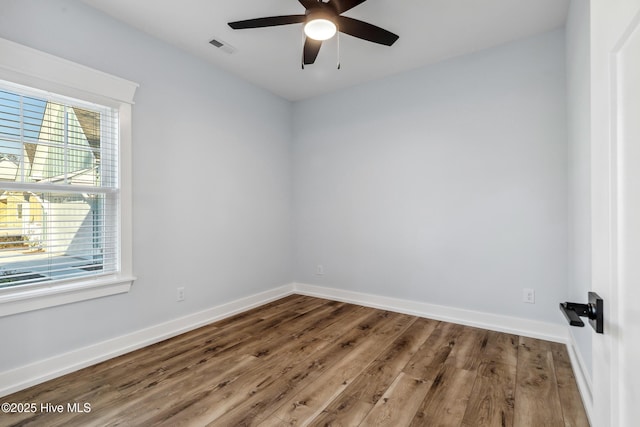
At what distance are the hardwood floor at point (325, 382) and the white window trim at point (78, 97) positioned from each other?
57cm

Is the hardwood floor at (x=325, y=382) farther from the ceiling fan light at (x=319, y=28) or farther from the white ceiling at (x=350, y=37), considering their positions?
the white ceiling at (x=350, y=37)

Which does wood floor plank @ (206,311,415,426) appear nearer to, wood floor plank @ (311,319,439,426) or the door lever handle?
wood floor plank @ (311,319,439,426)

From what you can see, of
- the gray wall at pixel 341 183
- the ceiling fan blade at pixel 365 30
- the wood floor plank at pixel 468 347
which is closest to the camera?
the ceiling fan blade at pixel 365 30

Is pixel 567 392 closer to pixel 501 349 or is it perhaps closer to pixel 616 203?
pixel 501 349

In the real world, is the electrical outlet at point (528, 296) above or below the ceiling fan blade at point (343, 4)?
below

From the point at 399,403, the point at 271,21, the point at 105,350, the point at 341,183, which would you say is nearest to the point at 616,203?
the point at 399,403

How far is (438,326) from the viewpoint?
3076 millimetres

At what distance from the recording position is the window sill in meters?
1.98

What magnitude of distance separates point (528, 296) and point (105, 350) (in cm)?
369

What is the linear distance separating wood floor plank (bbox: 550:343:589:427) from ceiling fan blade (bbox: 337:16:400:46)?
2.60 metres

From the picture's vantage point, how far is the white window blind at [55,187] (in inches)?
79.7

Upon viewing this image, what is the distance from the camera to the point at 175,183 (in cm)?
293

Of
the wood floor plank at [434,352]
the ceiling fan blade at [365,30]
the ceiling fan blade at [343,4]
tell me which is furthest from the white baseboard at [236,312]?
the ceiling fan blade at [343,4]

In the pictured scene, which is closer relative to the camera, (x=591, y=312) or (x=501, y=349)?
(x=591, y=312)
